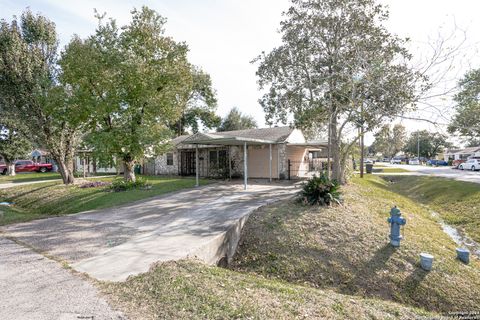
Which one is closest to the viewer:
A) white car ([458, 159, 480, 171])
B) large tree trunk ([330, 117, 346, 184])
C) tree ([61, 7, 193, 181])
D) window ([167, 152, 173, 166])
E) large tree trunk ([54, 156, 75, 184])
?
tree ([61, 7, 193, 181])

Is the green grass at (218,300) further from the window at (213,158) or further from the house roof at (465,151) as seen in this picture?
the house roof at (465,151)

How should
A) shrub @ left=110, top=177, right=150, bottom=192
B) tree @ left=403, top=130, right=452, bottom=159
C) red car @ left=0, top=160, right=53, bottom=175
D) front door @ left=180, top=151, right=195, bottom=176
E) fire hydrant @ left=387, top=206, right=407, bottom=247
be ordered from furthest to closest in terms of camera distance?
tree @ left=403, top=130, right=452, bottom=159 < red car @ left=0, top=160, right=53, bottom=175 < front door @ left=180, top=151, right=195, bottom=176 < shrub @ left=110, top=177, right=150, bottom=192 < fire hydrant @ left=387, top=206, right=407, bottom=247

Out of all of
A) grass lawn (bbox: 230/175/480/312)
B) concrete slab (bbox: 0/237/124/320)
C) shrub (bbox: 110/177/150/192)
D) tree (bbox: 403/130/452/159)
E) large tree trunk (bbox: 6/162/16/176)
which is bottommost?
grass lawn (bbox: 230/175/480/312)

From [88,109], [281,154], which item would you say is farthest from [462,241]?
[88,109]

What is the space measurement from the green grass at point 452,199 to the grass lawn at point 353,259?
11.1 ft

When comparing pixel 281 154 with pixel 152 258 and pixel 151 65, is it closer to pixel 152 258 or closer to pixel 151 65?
pixel 151 65

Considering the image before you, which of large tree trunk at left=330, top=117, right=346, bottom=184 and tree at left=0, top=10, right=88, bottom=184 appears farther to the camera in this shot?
tree at left=0, top=10, right=88, bottom=184

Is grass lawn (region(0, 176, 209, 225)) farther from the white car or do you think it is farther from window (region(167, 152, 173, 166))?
the white car

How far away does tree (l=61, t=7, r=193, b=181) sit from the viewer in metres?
12.7

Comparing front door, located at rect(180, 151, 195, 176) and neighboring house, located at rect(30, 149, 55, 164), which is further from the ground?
neighboring house, located at rect(30, 149, 55, 164)

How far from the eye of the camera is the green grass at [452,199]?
1066 cm

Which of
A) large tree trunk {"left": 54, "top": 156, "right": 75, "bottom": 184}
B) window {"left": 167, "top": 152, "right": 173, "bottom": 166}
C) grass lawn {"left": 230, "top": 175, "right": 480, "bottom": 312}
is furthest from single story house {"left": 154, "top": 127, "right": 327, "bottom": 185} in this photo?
grass lawn {"left": 230, "top": 175, "right": 480, "bottom": 312}

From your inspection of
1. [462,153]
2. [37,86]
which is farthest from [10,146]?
[462,153]

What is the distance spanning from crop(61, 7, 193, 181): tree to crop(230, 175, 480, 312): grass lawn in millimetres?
7937
